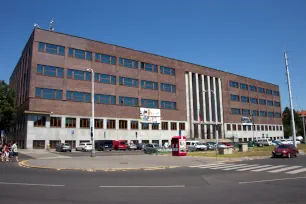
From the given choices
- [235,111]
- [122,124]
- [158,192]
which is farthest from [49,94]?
[235,111]

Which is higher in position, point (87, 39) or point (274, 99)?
point (87, 39)

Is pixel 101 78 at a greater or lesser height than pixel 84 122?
greater

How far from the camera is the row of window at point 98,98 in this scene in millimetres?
50812

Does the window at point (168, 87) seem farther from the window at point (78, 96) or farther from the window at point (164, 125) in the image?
the window at point (78, 96)

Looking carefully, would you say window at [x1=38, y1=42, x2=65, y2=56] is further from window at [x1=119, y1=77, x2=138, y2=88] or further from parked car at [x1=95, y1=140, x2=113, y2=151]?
parked car at [x1=95, y1=140, x2=113, y2=151]

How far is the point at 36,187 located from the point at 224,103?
7655 centimetres

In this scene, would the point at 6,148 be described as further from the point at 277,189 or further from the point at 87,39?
the point at 87,39

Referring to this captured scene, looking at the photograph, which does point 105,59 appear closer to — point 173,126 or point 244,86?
point 173,126

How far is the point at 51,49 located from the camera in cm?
5256

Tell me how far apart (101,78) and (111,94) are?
13.4 ft

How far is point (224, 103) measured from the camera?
3246 inches

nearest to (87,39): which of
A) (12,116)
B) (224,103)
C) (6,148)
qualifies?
(12,116)

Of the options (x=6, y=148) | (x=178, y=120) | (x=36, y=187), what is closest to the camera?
(x=36, y=187)

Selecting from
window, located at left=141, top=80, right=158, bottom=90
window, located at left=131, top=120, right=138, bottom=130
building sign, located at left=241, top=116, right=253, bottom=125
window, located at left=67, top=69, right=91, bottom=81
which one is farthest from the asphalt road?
building sign, located at left=241, top=116, right=253, bottom=125
